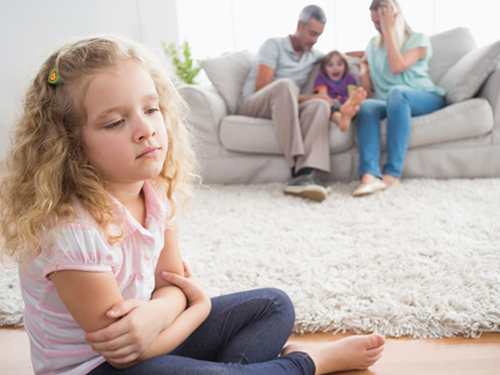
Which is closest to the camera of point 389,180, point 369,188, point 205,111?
point 369,188

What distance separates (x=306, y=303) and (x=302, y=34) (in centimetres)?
199

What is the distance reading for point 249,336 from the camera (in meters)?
0.78

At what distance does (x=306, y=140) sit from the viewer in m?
2.26

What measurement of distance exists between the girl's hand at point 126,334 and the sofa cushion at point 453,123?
6.52ft

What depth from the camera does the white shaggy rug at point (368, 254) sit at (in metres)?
0.95

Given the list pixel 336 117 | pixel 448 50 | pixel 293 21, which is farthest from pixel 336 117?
pixel 293 21

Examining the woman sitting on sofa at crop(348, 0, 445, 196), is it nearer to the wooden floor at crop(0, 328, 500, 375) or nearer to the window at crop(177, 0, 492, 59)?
the wooden floor at crop(0, 328, 500, 375)

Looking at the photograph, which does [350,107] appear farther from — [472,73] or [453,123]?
[472,73]

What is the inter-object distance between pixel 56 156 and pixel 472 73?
231cm

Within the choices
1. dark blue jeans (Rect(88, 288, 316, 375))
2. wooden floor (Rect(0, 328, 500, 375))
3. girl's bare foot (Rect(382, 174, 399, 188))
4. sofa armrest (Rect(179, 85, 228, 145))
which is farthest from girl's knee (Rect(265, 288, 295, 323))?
sofa armrest (Rect(179, 85, 228, 145))

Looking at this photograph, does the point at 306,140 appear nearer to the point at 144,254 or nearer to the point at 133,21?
the point at 144,254

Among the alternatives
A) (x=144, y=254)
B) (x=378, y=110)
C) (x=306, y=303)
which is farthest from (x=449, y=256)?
(x=378, y=110)

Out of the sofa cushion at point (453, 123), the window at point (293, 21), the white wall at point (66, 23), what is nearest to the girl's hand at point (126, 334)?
the sofa cushion at point (453, 123)

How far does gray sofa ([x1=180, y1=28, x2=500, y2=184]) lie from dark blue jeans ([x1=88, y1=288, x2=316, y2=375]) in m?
1.41
